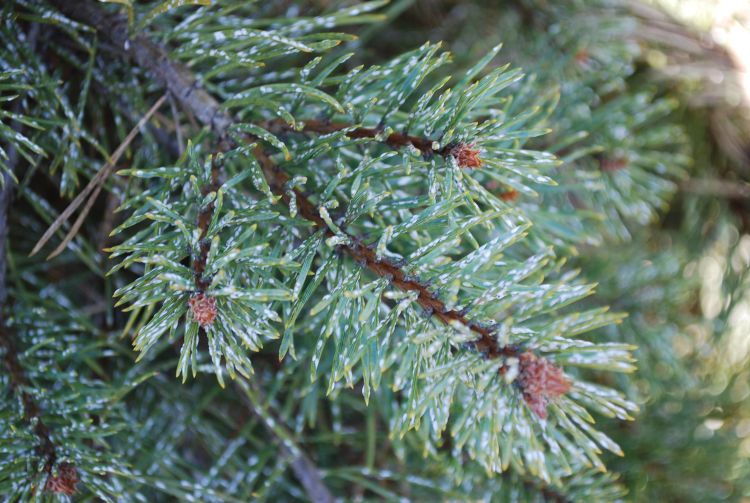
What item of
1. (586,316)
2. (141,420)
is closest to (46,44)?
(141,420)

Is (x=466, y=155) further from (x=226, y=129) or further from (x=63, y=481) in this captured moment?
(x=63, y=481)

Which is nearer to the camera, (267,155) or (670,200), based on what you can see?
(267,155)

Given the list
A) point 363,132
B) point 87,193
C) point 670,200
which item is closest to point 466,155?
point 363,132

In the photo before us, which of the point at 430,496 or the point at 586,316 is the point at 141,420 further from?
the point at 586,316

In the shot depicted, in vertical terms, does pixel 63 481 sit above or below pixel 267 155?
below

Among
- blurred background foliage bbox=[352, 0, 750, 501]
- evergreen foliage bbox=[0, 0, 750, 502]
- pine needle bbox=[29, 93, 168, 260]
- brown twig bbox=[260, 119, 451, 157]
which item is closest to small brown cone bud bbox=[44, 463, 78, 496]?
evergreen foliage bbox=[0, 0, 750, 502]

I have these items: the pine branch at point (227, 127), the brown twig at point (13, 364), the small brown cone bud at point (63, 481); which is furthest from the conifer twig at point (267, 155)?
the small brown cone bud at point (63, 481)

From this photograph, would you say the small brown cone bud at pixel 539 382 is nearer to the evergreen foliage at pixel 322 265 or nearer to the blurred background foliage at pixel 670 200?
the evergreen foliage at pixel 322 265
